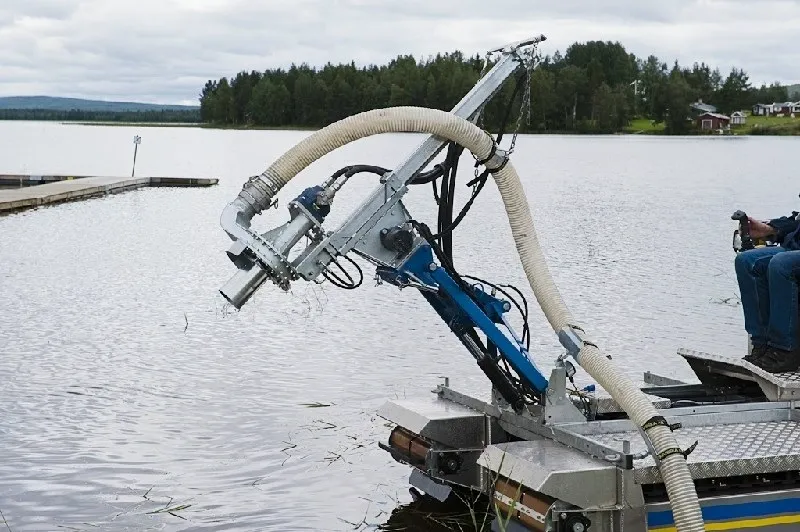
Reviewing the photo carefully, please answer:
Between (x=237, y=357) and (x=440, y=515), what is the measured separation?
623cm

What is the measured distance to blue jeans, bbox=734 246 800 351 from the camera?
28.0 feet

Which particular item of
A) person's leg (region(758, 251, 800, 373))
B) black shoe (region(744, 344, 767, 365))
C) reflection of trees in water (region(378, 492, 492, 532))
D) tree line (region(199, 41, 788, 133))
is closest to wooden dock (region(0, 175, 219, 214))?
reflection of trees in water (region(378, 492, 492, 532))

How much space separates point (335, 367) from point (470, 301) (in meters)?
6.64

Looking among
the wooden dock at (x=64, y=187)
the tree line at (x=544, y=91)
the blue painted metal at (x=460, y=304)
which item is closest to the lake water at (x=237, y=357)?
the blue painted metal at (x=460, y=304)

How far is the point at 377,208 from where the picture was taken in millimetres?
7363

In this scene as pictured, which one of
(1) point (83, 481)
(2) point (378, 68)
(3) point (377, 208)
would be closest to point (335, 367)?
(1) point (83, 481)

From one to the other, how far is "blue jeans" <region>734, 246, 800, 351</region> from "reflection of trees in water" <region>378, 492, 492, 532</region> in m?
2.29

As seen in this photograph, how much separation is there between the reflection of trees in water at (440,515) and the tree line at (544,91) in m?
107

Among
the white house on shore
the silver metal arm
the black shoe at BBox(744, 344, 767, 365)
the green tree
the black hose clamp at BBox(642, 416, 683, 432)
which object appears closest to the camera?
the black hose clamp at BBox(642, 416, 683, 432)

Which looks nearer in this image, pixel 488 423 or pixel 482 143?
pixel 482 143

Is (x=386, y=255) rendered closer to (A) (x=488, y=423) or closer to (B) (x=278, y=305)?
(A) (x=488, y=423)

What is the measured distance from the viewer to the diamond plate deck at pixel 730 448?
692 centimetres

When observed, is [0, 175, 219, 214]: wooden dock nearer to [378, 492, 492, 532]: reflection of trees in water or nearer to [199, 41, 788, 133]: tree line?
[378, 492, 492, 532]: reflection of trees in water

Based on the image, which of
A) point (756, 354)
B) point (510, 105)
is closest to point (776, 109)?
point (756, 354)
